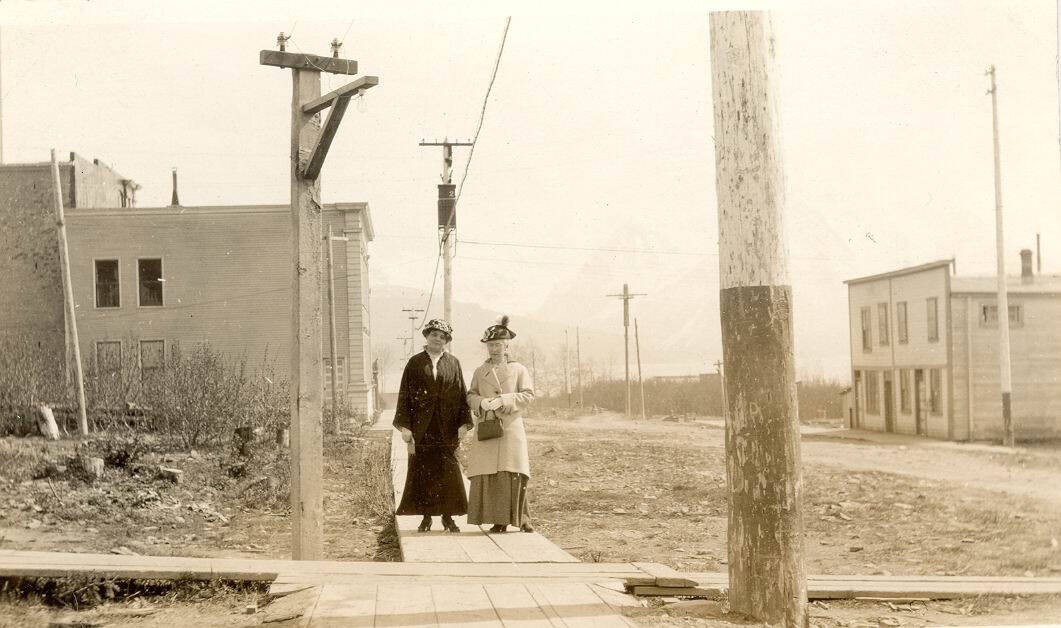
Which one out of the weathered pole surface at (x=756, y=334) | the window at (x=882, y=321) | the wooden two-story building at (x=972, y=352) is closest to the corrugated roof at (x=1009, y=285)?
the wooden two-story building at (x=972, y=352)

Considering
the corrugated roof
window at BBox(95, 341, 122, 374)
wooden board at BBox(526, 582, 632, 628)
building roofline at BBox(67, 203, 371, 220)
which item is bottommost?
wooden board at BBox(526, 582, 632, 628)

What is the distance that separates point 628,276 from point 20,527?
173419 mm

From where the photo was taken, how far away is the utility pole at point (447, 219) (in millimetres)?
16708

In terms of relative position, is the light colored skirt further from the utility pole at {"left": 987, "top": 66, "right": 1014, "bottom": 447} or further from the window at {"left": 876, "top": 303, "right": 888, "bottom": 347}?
the window at {"left": 876, "top": 303, "right": 888, "bottom": 347}

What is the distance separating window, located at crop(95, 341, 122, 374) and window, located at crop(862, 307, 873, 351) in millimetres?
24705

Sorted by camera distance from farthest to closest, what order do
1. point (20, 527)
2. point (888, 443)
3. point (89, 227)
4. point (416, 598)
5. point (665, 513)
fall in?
point (888, 443)
point (89, 227)
point (665, 513)
point (20, 527)
point (416, 598)

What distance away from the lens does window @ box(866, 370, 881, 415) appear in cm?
3338

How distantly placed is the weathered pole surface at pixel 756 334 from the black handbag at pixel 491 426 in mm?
2850

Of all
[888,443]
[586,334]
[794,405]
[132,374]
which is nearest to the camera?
[794,405]

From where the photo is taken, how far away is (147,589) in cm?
530

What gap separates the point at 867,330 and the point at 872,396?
2.41 metres

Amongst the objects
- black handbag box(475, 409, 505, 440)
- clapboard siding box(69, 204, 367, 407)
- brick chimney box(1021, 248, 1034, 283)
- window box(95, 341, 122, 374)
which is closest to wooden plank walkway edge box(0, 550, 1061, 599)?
black handbag box(475, 409, 505, 440)

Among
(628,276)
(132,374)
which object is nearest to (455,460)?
(132,374)

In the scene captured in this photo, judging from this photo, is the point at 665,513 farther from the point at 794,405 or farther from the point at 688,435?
the point at 688,435
